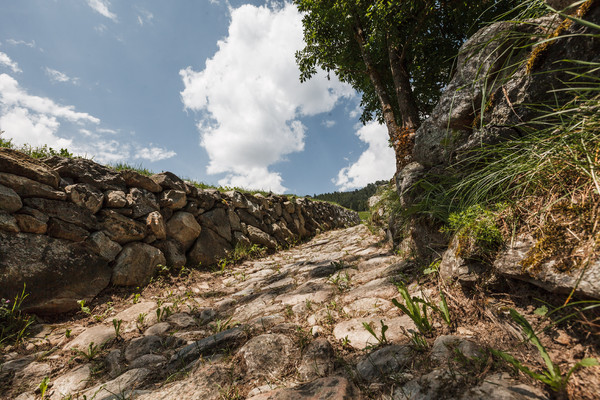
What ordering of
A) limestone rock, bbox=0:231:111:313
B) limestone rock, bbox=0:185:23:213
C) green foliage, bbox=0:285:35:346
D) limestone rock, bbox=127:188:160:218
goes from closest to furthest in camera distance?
1. green foliage, bbox=0:285:35:346
2. limestone rock, bbox=0:231:111:313
3. limestone rock, bbox=0:185:23:213
4. limestone rock, bbox=127:188:160:218

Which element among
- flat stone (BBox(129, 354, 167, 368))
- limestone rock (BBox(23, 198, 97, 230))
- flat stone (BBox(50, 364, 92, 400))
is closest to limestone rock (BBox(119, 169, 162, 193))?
limestone rock (BBox(23, 198, 97, 230))

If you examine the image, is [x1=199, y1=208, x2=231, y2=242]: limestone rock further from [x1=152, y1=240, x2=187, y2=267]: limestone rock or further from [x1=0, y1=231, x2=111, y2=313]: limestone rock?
[x1=0, y1=231, x2=111, y2=313]: limestone rock

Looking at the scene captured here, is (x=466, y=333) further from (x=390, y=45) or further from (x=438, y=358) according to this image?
(x=390, y=45)

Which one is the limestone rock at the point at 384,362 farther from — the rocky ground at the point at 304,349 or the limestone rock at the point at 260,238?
the limestone rock at the point at 260,238

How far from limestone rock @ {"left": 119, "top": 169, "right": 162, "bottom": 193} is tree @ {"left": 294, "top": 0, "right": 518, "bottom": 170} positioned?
14.4ft

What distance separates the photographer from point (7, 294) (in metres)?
2.31

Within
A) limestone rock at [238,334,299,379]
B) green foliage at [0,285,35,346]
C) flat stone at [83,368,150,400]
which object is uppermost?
green foliage at [0,285,35,346]

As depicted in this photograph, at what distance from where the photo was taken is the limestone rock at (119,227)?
129 inches

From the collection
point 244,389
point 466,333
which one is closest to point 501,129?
point 466,333

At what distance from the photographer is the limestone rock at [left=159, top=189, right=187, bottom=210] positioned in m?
4.20

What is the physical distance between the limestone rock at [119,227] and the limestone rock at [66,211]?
14 centimetres

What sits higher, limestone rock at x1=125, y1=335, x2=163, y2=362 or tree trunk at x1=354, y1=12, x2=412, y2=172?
tree trunk at x1=354, y1=12, x2=412, y2=172

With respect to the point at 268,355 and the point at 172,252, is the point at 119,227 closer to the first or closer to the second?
the point at 172,252

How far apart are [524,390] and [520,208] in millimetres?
958
